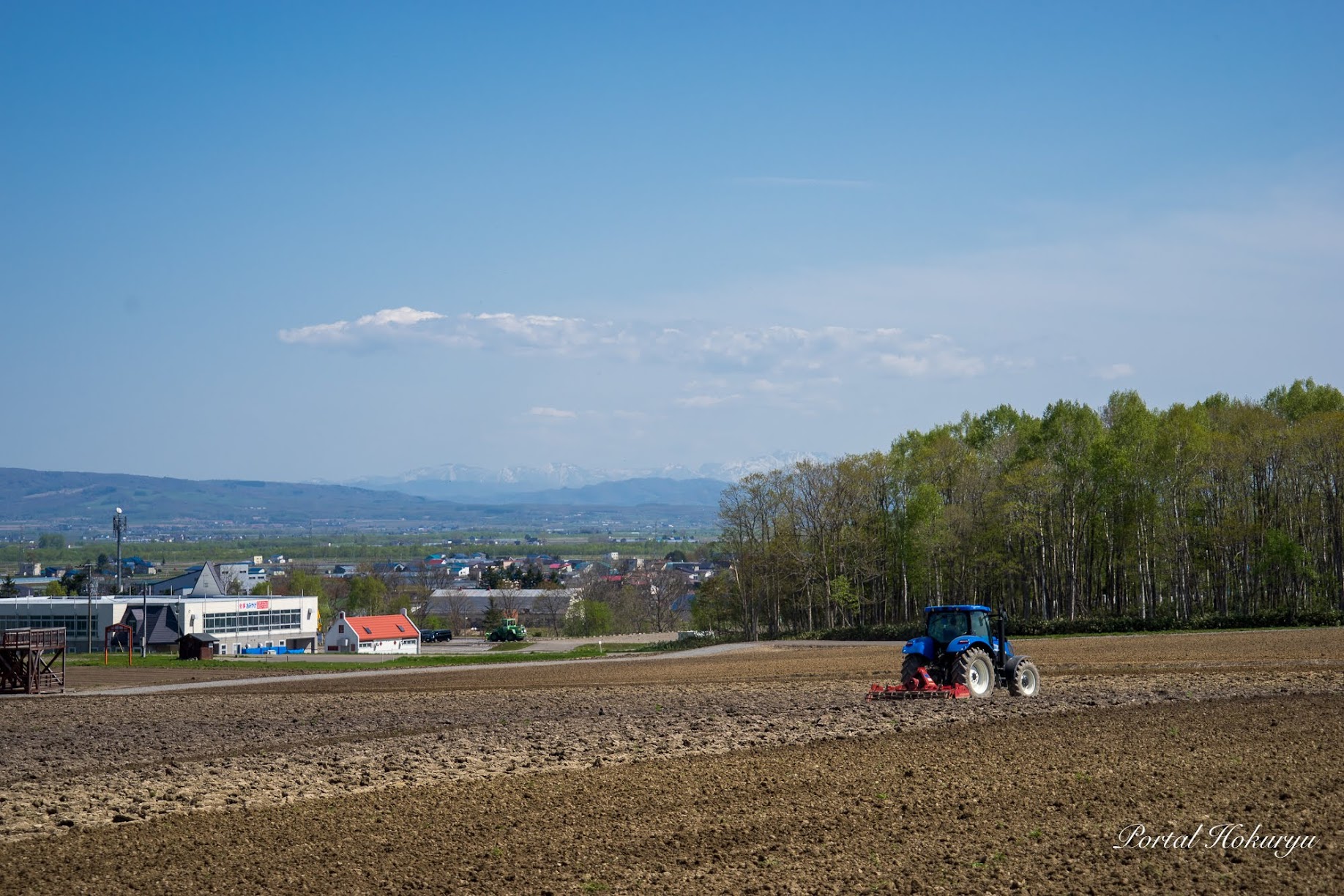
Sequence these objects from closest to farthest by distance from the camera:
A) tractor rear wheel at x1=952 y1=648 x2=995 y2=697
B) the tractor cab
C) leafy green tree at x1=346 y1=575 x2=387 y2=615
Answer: tractor rear wheel at x1=952 y1=648 x2=995 y2=697
the tractor cab
leafy green tree at x1=346 y1=575 x2=387 y2=615

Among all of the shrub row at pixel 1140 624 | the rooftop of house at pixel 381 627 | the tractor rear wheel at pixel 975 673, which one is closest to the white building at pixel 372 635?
the rooftop of house at pixel 381 627

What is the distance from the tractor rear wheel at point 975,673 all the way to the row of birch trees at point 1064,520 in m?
33.8

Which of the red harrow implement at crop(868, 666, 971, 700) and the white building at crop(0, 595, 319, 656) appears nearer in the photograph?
the red harrow implement at crop(868, 666, 971, 700)

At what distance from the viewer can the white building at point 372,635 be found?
316 feet

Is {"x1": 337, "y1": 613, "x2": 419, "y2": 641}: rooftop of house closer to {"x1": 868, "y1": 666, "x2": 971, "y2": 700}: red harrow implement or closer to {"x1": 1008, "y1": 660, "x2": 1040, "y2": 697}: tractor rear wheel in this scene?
{"x1": 868, "y1": 666, "x2": 971, "y2": 700}: red harrow implement

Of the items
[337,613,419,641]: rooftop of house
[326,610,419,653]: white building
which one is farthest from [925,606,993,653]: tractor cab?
[337,613,419,641]: rooftop of house

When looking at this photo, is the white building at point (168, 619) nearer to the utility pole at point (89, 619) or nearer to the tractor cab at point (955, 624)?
the utility pole at point (89, 619)

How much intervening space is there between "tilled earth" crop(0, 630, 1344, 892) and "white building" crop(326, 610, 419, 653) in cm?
6494

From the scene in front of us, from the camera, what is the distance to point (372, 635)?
320ft

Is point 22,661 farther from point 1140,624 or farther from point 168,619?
point 1140,624

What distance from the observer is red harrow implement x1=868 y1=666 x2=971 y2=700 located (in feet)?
90.1

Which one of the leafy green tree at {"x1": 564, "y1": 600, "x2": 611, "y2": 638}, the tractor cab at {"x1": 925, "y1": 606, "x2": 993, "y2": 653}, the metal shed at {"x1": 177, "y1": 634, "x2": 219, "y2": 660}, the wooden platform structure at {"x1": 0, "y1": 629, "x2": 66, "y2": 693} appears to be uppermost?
the tractor cab at {"x1": 925, "y1": 606, "x2": 993, "y2": 653}

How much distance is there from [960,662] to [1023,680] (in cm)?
206

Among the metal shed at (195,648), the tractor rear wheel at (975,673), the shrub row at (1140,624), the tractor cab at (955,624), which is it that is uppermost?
the tractor cab at (955,624)
